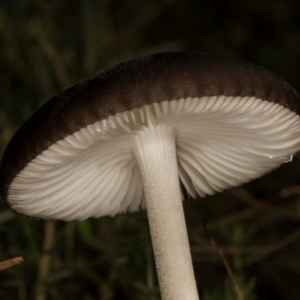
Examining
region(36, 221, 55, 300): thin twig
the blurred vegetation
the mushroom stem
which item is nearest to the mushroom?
the mushroom stem

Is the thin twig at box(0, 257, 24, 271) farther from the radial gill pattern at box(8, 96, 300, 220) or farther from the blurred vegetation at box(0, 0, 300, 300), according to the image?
the blurred vegetation at box(0, 0, 300, 300)

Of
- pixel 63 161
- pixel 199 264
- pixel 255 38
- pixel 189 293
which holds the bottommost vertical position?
pixel 189 293

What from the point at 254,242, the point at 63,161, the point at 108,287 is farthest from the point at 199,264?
the point at 63,161

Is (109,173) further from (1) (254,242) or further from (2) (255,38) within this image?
(2) (255,38)

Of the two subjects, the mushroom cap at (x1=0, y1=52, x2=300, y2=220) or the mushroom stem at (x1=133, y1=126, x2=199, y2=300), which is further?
the mushroom stem at (x1=133, y1=126, x2=199, y2=300)

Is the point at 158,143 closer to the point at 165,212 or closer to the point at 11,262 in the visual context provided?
the point at 165,212

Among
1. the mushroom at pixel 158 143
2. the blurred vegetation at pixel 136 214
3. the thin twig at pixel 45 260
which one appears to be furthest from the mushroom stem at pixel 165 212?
the thin twig at pixel 45 260

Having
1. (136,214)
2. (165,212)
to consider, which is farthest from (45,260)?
(165,212)
